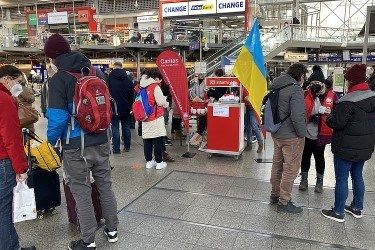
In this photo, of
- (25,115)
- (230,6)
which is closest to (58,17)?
(230,6)

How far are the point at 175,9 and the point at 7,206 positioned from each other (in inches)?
690

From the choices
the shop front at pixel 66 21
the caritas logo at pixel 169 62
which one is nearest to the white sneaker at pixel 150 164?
the caritas logo at pixel 169 62

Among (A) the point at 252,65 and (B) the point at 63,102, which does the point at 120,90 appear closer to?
(A) the point at 252,65

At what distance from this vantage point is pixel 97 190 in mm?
2838

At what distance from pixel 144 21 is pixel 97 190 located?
2228 cm

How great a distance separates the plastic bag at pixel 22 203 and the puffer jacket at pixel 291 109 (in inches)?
89.8

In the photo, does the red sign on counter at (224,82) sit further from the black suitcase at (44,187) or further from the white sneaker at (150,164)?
the black suitcase at (44,187)

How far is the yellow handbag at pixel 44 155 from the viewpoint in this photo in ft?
9.88

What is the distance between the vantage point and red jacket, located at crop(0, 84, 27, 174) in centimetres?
214

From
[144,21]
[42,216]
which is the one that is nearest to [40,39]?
[144,21]

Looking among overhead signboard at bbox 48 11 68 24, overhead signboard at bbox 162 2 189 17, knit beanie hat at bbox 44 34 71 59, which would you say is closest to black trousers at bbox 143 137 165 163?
knit beanie hat at bbox 44 34 71 59

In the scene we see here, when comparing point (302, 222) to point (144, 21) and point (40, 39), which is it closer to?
point (40, 39)

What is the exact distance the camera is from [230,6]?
16891 mm

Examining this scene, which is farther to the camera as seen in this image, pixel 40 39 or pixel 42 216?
pixel 40 39
